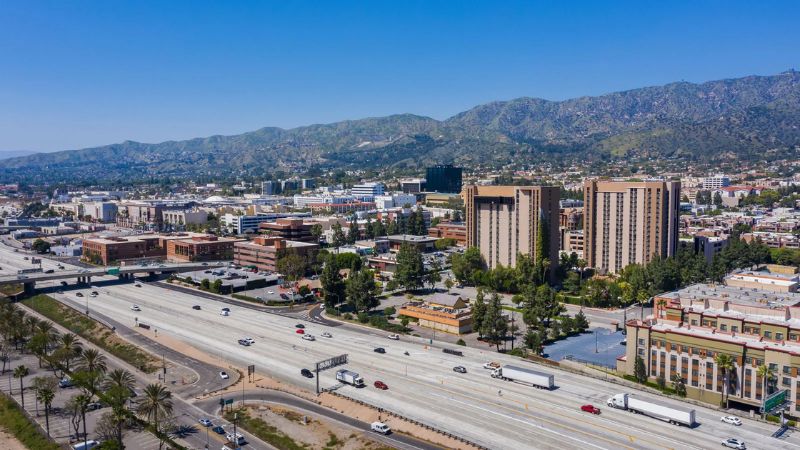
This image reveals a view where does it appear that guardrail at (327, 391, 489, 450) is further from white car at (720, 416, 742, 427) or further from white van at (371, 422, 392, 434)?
white car at (720, 416, 742, 427)

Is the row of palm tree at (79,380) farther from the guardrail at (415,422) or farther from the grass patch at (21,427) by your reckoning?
the guardrail at (415,422)

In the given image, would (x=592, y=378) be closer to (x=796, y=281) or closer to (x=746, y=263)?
(x=796, y=281)

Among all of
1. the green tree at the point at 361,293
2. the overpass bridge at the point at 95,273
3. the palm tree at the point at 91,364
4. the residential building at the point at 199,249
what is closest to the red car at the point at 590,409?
the palm tree at the point at 91,364

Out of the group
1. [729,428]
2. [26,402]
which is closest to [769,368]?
[729,428]

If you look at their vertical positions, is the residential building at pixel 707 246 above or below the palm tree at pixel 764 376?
above

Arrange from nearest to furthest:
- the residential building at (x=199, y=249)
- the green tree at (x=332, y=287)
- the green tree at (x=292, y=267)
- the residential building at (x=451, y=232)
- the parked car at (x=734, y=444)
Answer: the parked car at (x=734, y=444), the green tree at (x=332, y=287), the green tree at (x=292, y=267), the residential building at (x=199, y=249), the residential building at (x=451, y=232)

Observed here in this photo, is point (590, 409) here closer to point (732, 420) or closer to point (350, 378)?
point (732, 420)

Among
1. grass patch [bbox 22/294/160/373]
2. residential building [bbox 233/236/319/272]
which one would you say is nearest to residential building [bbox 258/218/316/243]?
residential building [bbox 233/236/319/272]
